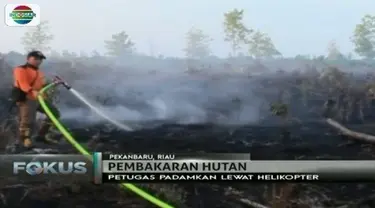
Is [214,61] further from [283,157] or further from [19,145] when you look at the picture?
[19,145]

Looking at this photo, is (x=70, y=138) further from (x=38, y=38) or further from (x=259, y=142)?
(x=259, y=142)

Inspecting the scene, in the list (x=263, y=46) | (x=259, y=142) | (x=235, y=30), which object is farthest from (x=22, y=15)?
(x=259, y=142)

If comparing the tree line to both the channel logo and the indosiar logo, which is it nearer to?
the channel logo

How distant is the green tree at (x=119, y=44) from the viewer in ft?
8.89

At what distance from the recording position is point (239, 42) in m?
2.78

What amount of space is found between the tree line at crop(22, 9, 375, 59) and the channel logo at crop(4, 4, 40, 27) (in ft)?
0.38

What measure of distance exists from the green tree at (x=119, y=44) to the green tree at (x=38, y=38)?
0.96ft

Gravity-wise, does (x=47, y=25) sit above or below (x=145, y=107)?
above

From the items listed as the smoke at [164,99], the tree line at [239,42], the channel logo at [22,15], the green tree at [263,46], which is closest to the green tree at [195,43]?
the tree line at [239,42]

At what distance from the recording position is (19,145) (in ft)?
8.85

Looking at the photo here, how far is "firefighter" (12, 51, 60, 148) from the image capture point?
2682 mm

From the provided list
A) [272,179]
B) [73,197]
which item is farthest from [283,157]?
[73,197]

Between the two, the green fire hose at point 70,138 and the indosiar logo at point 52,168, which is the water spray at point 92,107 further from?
the indosiar logo at point 52,168

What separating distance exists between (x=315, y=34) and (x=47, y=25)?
1368mm
